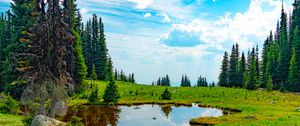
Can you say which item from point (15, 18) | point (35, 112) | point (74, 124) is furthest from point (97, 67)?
point (74, 124)

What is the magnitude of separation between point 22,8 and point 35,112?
73.3 ft

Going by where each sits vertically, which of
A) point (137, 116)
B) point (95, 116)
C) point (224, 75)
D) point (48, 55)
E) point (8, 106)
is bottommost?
point (137, 116)

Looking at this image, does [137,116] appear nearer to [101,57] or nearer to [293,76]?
[293,76]

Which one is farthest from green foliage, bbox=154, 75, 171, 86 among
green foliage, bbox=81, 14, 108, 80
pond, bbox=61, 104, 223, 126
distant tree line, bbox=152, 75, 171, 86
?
pond, bbox=61, 104, 223, 126

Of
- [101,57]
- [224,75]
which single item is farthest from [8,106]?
[224,75]

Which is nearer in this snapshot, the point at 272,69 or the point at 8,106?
the point at 8,106

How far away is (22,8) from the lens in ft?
158

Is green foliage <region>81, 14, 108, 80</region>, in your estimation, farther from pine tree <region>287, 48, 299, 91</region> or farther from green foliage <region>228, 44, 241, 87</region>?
pine tree <region>287, 48, 299, 91</region>

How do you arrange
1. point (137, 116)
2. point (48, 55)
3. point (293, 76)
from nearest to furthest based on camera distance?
1. point (48, 55)
2. point (137, 116)
3. point (293, 76)

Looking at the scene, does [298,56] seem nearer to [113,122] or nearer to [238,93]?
[238,93]

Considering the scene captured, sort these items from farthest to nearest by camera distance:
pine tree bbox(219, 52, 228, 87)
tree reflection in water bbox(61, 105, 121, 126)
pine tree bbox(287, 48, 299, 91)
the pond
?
pine tree bbox(219, 52, 228, 87), pine tree bbox(287, 48, 299, 91), the pond, tree reflection in water bbox(61, 105, 121, 126)

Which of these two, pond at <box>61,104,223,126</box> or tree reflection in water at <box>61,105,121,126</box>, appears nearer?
tree reflection in water at <box>61,105,121,126</box>

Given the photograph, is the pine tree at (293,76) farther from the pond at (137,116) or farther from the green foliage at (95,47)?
the green foliage at (95,47)

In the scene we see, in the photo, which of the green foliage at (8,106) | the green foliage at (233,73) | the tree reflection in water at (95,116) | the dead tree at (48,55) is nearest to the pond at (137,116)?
the tree reflection in water at (95,116)
